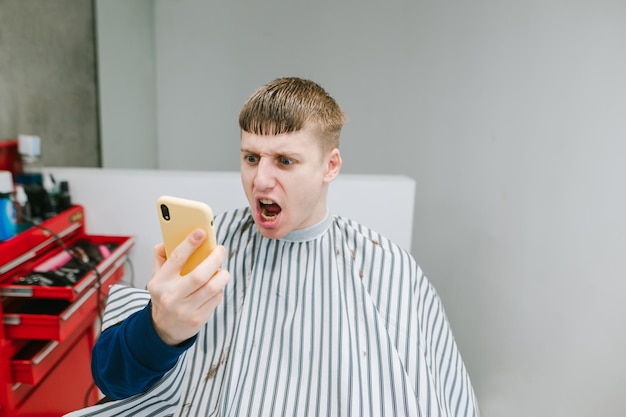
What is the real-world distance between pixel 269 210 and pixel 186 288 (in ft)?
1.47

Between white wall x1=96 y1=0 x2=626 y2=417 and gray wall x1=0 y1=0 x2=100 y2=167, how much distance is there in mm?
605

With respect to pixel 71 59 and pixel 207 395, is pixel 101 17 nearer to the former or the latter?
pixel 71 59

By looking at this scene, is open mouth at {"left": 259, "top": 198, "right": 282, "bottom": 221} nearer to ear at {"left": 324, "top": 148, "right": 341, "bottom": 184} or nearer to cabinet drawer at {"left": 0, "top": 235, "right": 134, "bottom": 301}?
ear at {"left": 324, "top": 148, "right": 341, "bottom": 184}

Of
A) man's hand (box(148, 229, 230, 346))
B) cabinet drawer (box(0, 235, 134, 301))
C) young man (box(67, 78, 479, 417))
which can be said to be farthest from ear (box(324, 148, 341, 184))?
cabinet drawer (box(0, 235, 134, 301))

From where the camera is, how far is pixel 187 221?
31.9 inches

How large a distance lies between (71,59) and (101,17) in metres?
0.39

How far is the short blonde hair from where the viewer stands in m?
1.14

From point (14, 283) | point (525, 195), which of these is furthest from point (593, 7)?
point (14, 283)

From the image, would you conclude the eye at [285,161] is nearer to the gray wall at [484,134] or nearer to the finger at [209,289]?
the finger at [209,289]

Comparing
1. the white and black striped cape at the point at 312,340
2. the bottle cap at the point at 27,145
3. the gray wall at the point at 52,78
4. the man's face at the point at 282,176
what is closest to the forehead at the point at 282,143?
the man's face at the point at 282,176

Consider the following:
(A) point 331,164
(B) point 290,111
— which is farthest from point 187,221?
(A) point 331,164

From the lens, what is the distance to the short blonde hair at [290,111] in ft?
3.74

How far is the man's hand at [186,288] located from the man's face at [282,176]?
0.36 m

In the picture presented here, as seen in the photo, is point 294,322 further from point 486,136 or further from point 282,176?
point 486,136
